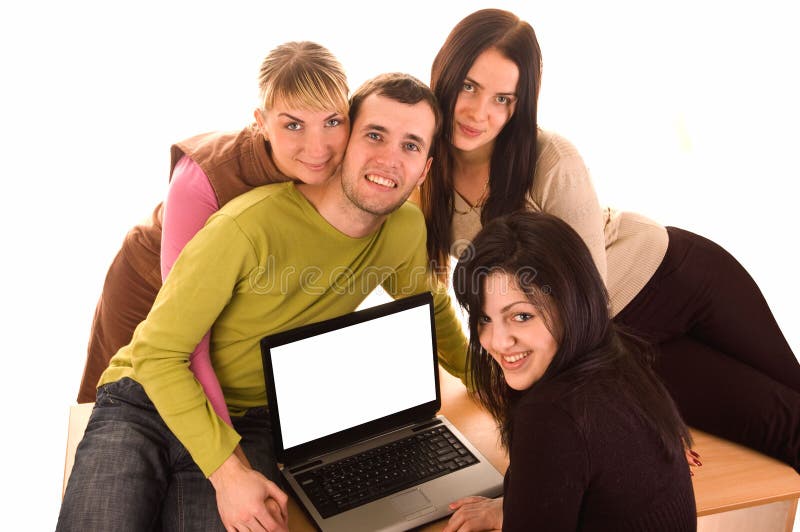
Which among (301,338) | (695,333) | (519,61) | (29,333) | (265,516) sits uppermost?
(519,61)

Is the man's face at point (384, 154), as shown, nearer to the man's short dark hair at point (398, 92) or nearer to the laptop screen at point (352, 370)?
the man's short dark hair at point (398, 92)

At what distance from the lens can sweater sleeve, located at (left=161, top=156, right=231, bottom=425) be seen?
165cm

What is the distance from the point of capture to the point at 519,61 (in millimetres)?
1784

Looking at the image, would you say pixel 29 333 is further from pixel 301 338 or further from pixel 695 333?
pixel 695 333

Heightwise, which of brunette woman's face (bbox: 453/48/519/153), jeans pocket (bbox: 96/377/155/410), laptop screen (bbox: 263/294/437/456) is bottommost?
jeans pocket (bbox: 96/377/155/410)

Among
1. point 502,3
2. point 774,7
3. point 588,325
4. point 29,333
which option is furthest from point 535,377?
point 774,7

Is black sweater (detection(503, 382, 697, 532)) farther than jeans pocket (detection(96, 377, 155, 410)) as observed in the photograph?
No

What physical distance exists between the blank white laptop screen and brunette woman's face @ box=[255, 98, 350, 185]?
322 mm

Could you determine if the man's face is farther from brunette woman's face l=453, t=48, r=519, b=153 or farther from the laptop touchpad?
the laptop touchpad

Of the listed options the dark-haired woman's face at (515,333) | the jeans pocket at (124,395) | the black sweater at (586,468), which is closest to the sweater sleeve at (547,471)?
the black sweater at (586,468)

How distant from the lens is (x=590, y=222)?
1.82 meters

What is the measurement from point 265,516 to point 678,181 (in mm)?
3062

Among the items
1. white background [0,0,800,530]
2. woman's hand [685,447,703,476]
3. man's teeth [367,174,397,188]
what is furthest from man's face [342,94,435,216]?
white background [0,0,800,530]

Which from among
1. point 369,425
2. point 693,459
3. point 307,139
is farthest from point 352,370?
point 693,459
